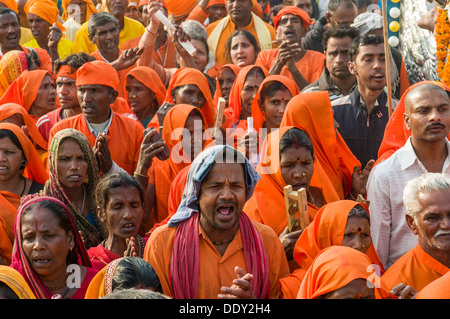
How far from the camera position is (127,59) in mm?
7805

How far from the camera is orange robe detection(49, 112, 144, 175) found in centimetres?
630

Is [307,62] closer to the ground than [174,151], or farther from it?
farther from it

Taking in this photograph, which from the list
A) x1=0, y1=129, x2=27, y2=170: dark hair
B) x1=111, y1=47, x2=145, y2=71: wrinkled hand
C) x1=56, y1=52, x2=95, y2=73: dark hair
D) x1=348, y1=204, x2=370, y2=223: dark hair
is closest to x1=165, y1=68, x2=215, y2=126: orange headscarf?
x1=56, y1=52, x2=95, y2=73: dark hair

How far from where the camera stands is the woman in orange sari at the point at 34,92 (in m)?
7.16

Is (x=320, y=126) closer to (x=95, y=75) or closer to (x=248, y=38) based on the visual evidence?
(x=95, y=75)

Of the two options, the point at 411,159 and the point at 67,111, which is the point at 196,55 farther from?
the point at 411,159

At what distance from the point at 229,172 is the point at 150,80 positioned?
3.30 m

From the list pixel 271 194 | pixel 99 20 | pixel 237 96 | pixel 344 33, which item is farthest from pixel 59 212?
pixel 99 20

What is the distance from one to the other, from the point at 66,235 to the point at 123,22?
5.47 m

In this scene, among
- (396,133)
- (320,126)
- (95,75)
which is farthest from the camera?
(95,75)

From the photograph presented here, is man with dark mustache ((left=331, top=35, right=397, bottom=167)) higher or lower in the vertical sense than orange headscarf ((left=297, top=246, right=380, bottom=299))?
higher

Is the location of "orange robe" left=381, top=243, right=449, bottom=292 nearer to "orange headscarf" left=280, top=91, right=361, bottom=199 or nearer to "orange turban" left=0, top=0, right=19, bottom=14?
"orange headscarf" left=280, top=91, right=361, bottom=199

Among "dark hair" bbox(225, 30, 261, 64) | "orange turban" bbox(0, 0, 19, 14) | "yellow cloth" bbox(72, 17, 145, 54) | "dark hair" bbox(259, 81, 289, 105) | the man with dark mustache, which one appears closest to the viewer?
the man with dark mustache

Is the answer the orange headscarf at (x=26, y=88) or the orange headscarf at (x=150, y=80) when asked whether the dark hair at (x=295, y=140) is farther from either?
the orange headscarf at (x=26, y=88)
